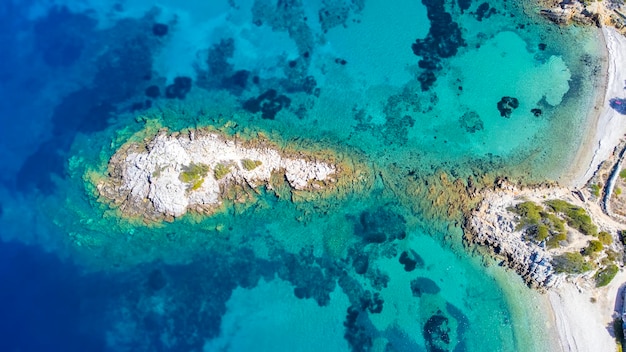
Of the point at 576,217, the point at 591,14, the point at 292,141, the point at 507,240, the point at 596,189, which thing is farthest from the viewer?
the point at 591,14

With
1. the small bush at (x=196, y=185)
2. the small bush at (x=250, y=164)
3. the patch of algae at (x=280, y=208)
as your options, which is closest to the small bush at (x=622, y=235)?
the patch of algae at (x=280, y=208)

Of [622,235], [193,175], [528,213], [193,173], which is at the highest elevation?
[193,173]

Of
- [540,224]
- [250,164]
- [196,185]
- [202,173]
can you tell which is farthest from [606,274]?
[196,185]

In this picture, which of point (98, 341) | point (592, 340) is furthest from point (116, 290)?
point (592, 340)

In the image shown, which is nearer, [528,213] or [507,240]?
[528,213]

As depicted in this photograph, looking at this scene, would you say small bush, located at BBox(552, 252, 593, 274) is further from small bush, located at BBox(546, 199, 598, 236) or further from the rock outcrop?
small bush, located at BBox(546, 199, 598, 236)

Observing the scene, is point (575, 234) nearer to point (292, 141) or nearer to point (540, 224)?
point (540, 224)

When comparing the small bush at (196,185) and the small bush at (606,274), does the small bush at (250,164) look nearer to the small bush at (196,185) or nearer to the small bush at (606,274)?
the small bush at (196,185)
